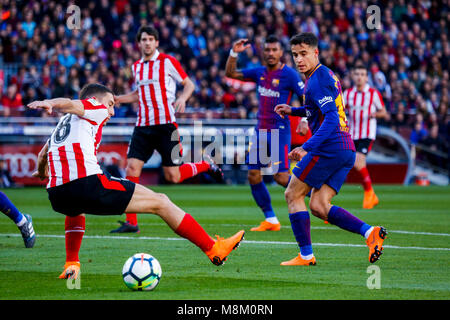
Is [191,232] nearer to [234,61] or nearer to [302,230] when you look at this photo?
[302,230]

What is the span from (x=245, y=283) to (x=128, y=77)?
1627 cm

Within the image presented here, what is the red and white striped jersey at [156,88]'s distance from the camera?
1017cm

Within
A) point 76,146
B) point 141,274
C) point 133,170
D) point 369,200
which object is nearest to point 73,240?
point 76,146

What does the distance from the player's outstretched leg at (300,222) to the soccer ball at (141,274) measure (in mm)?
1696

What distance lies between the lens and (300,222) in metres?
6.96

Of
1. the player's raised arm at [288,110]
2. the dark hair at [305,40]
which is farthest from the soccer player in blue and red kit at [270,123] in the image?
the dark hair at [305,40]

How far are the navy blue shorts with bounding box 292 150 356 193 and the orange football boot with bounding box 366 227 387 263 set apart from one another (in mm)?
598

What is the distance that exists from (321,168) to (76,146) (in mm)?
2260

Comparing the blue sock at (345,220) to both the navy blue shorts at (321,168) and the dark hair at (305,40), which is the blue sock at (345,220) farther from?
the dark hair at (305,40)

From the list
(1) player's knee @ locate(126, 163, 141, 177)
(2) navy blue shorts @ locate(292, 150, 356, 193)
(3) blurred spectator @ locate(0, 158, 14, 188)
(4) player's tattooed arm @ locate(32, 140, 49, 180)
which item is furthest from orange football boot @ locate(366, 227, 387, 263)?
(3) blurred spectator @ locate(0, 158, 14, 188)

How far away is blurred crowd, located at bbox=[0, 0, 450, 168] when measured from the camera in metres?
21.0

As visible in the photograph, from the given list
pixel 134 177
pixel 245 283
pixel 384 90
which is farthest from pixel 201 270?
pixel 384 90

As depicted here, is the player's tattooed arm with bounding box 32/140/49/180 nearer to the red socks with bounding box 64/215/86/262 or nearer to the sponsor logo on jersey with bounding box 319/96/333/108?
the red socks with bounding box 64/215/86/262

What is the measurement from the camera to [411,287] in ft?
18.6
